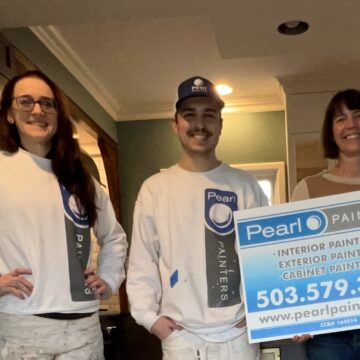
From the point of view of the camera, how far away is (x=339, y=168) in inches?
71.3

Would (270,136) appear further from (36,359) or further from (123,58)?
(36,359)

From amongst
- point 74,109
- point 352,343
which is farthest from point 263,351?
point 74,109

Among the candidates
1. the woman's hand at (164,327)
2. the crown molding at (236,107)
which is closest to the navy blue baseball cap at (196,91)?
the woman's hand at (164,327)

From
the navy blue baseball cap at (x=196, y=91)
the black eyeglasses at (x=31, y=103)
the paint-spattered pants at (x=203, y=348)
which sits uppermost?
the navy blue baseball cap at (x=196, y=91)

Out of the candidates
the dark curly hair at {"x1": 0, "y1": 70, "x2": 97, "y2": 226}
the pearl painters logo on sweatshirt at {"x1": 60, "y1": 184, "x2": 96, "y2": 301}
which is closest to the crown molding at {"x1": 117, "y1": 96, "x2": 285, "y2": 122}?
the dark curly hair at {"x1": 0, "y1": 70, "x2": 97, "y2": 226}

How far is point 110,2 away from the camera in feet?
7.18

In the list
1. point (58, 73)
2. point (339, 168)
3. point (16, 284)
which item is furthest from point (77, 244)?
point (58, 73)

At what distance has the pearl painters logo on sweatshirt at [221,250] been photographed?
5.35 ft

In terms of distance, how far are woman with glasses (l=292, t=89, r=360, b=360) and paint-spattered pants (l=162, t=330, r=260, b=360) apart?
5.8 inches

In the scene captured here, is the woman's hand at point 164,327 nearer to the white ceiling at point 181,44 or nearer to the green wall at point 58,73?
the white ceiling at point 181,44

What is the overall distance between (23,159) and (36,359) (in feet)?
1.74

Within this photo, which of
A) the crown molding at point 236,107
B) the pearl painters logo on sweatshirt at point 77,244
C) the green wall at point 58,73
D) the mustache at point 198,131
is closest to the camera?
the pearl painters logo on sweatshirt at point 77,244

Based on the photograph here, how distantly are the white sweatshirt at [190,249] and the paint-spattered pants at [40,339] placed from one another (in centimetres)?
20

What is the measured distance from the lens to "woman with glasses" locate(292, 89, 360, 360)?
5.38ft
